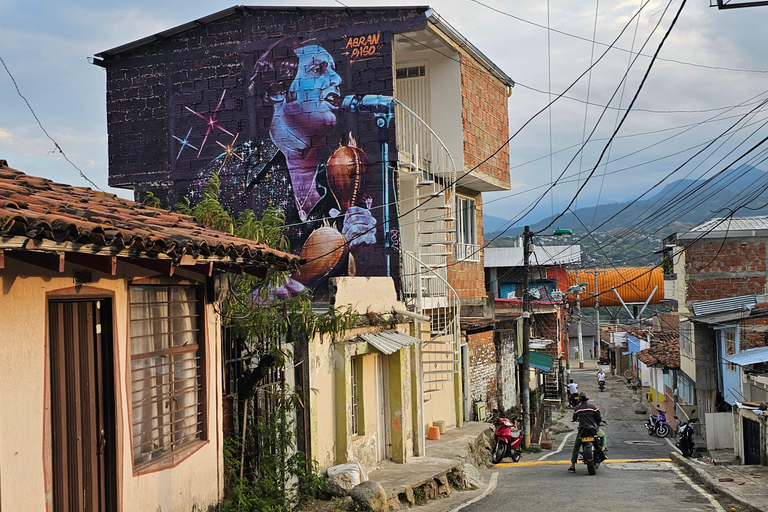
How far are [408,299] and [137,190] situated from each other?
7.43 meters

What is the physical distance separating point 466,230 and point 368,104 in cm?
614

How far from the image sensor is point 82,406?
663 centimetres

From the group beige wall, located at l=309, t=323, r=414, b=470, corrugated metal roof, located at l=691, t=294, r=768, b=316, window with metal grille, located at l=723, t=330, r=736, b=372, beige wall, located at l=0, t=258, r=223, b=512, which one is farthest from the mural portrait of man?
window with metal grille, located at l=723, t=330, r=736, b=372

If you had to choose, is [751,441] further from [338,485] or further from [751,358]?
[338,485]

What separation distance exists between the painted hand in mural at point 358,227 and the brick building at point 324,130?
28 millimetres

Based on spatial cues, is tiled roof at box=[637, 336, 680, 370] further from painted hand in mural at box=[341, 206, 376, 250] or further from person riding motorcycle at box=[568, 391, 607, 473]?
painted hand in mural at box=[341, 206, 376, 250]

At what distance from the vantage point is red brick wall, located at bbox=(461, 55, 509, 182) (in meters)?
19.4

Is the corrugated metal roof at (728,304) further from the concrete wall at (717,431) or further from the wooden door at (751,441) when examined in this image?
the wooden door at (751,441)

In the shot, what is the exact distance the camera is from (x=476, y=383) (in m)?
22.8

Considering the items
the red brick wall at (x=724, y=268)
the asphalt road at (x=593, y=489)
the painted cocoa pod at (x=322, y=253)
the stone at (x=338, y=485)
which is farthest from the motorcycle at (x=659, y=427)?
the stone at (x=338, y=485)

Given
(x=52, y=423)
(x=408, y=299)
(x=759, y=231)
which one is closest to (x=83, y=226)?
(x=52, y=423)

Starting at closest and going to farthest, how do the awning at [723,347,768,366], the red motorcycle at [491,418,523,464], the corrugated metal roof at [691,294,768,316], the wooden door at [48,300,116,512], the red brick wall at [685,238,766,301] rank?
the wooden door at [48,300,116,512], the red motorcycle at [491,418,523,464], the awning at [723,347,768,366], the corrugated metal roof at [691,294,768,316], the red brick wall at [685,238,766,301]

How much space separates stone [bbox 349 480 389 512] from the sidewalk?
0.70 meters

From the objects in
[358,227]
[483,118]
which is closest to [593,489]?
[358,227]
